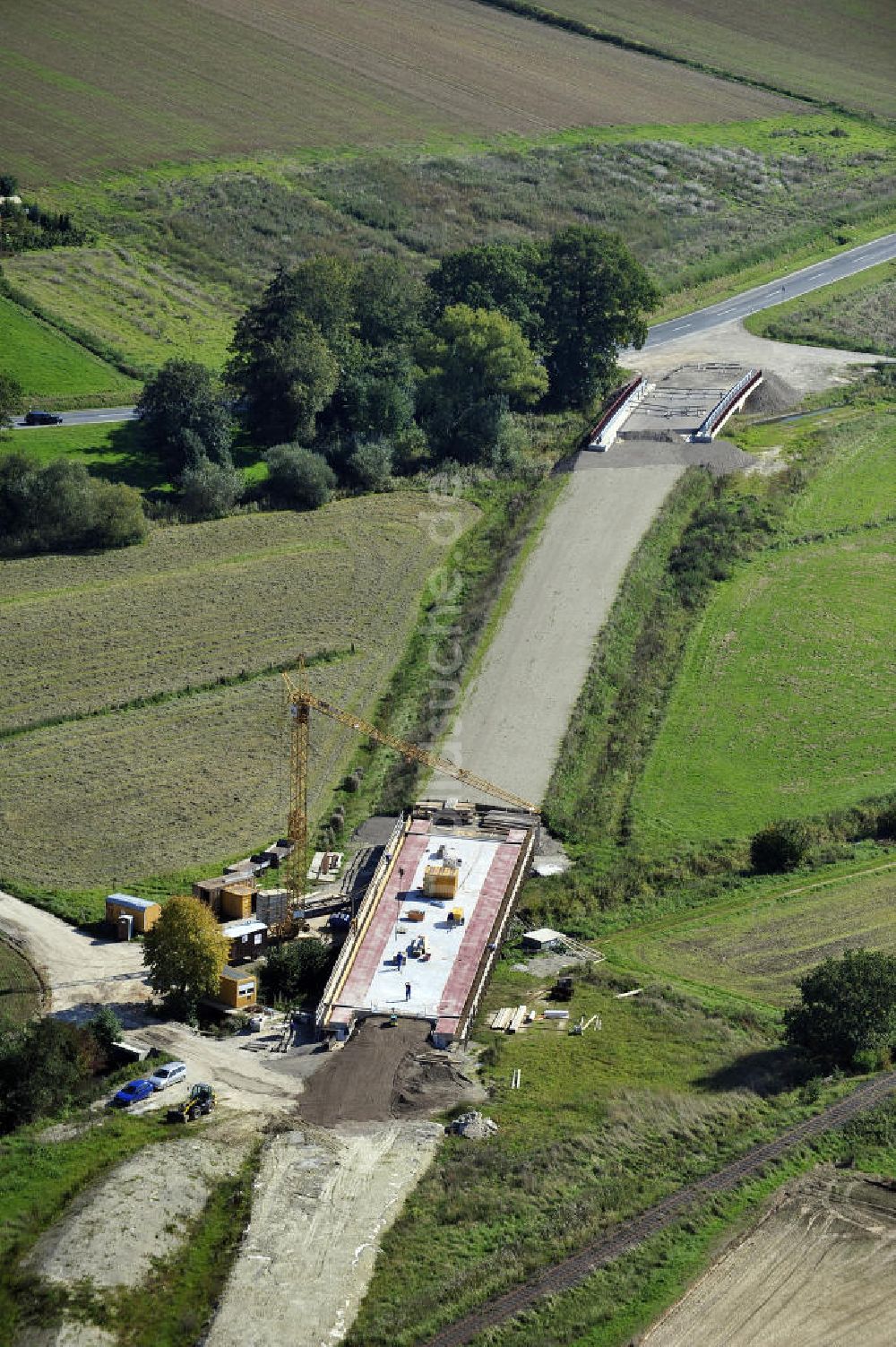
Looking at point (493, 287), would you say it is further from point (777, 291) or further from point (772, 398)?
point (777, 291)

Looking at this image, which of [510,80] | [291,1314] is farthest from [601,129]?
[291,1314]

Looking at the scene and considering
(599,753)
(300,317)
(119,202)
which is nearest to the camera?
(599,753)

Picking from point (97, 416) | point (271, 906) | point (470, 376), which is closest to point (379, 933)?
point (271, 906)

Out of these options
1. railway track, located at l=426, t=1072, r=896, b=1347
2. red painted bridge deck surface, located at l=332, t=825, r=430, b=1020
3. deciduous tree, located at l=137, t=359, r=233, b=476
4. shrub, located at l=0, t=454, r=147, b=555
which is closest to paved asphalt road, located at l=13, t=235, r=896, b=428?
deciduous tree, located at l=137, t=359, r=233, b=476

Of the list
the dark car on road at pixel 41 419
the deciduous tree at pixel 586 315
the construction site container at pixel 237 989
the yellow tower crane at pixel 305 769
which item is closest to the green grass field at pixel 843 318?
the deciduous tree at pixel 586 315

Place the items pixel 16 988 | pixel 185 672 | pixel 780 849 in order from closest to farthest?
pixel 16 988
pixel 780 849
pixel 185 672

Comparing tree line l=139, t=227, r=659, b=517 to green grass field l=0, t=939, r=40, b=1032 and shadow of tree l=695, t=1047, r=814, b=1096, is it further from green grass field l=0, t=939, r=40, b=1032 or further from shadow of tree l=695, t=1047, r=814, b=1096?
shadow of tree l=695, t=1047, r=814, b=1096

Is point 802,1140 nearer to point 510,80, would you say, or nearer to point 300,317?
point 300,317
